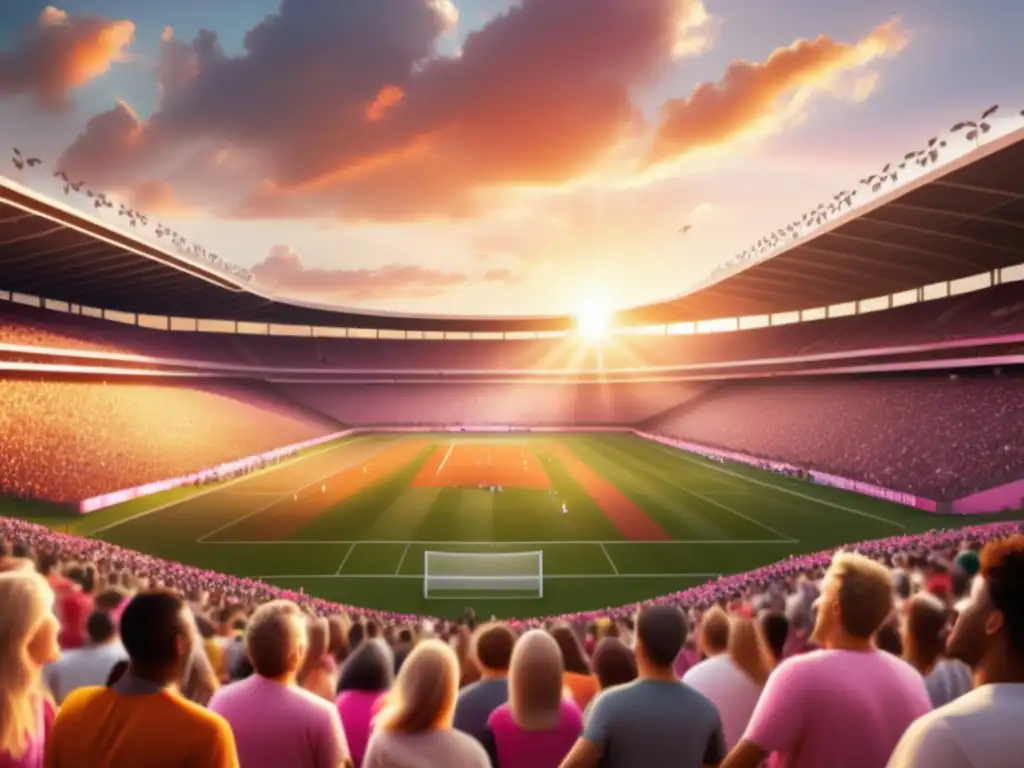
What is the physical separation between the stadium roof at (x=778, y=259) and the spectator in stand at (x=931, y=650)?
23.5m

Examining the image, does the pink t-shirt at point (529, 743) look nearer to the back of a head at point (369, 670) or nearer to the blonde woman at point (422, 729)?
the blonde woman at point (422, 729)

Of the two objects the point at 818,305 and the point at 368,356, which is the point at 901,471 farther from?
the point at 368,356

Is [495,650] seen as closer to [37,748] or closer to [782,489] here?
[37,748]

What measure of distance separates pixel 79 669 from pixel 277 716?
10.2ft

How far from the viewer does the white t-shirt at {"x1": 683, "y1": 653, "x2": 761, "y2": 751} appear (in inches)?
193

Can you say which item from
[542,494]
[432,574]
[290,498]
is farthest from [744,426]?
[432,574]

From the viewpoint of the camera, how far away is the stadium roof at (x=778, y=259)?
2862cm

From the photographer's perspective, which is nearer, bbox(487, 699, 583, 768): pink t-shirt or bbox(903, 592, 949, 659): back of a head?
bbox(487, 699, 583, 768): pink t-shirt

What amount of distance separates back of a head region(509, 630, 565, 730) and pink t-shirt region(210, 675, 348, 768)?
92 cm

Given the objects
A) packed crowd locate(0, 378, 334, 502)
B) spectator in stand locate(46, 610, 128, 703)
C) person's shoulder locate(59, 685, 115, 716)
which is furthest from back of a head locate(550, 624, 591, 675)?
packed crowd locate(0, 378, 334, 502)

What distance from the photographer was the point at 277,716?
11.8ft

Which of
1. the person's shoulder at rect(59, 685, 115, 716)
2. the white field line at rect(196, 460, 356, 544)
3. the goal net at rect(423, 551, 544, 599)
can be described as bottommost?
the goal net at rect(423, 551, 544, 599)

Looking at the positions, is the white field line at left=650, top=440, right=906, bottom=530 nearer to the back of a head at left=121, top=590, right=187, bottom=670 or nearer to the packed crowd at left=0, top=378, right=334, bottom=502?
the back of a head at left=121, top=590, right=187, bottom=670

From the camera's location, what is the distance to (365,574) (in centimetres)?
2044
